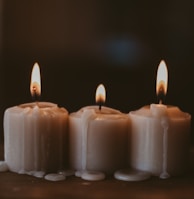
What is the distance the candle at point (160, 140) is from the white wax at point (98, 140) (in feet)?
0.07

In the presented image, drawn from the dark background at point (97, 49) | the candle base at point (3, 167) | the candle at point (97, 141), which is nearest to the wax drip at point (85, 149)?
the candle at point (97, 141)

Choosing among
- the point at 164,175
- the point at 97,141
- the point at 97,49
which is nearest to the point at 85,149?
the point at 97,141

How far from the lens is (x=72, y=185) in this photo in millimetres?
669

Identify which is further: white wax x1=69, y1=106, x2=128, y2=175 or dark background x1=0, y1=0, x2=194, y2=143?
dark background x1=0, y1=0, x2=194, y2=143

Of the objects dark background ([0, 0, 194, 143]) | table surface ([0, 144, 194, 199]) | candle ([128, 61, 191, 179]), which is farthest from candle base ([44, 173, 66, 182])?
dark background ([0, 0, 194, 143])

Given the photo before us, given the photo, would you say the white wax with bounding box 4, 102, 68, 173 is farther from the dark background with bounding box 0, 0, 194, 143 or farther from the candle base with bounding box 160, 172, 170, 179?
the dark background with bounding box 0, 0, 194, 143

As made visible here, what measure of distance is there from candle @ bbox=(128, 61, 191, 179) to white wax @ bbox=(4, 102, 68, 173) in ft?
0.37

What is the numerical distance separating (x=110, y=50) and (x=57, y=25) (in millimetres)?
130

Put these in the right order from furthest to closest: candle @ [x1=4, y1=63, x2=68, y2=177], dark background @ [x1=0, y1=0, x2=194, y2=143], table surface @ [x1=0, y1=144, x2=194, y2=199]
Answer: dark background @ [x1=0, y1=0, x2=194, y2=143], candle @ [x1=4, y1=63, x2=68, y2=177], table surface @ [x1=0, y1=144, x2=194, y2=199]

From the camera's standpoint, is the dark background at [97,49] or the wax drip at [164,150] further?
the dark background at [97,49]

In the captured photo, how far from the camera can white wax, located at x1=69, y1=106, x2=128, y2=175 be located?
726 millimetres

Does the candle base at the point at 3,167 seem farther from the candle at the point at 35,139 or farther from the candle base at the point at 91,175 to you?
the candle base at the point at 91,175

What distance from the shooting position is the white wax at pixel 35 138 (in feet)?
2.39

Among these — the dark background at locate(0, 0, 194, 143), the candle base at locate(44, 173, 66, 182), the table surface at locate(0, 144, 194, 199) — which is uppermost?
the dark background at locate(0, 0, 194, 143)
